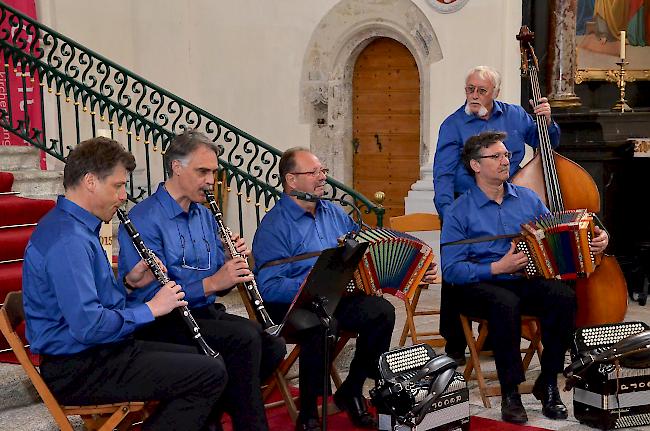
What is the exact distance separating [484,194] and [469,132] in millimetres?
617

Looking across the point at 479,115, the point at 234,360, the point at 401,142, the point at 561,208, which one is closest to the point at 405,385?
the point at 234,360

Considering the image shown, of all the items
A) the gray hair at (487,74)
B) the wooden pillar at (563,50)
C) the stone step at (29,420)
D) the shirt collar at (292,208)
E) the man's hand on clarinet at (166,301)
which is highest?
the wooden pillar at (563,50)

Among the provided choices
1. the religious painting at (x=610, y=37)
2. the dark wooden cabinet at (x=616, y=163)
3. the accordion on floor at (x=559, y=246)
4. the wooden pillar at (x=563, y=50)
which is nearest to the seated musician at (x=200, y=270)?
the accordion on floor at (x=559, y=246)

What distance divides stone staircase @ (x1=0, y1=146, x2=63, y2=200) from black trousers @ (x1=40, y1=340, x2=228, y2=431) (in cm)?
357

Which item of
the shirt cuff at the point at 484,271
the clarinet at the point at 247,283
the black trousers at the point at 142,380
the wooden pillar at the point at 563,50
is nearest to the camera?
the black trousers at the point at 142,380

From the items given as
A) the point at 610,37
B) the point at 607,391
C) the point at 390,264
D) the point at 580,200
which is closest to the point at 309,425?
the point at 390,264

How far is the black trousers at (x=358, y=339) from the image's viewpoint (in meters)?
3.95

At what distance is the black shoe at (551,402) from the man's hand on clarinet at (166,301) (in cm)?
195

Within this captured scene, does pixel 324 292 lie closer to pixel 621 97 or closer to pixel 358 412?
pixel 358 412

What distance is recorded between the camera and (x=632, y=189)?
7258 millimetres

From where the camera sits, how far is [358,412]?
4184 millimetres

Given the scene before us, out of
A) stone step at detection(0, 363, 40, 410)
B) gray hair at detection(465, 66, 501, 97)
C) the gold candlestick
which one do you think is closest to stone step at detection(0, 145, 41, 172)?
stone step at detection(0, 363, 40, 410)

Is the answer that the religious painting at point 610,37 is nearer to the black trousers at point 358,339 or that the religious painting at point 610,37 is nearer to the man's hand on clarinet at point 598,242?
the man's hand on clarinet at point 598,242

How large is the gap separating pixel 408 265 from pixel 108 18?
6.46 metres
